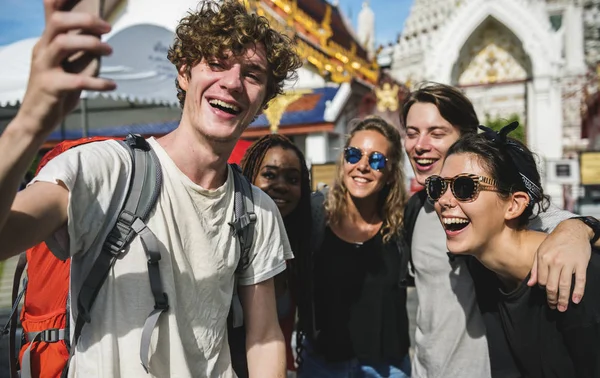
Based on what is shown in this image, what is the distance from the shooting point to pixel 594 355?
1533mm

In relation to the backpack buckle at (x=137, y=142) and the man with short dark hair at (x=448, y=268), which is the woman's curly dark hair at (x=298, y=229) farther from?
the backpack buckle at (x=137, y=142)

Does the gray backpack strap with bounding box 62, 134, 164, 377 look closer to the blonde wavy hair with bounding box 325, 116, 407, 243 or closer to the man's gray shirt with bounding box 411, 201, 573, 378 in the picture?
the man's gray shirt with bounding box 411, 201, 573, 378

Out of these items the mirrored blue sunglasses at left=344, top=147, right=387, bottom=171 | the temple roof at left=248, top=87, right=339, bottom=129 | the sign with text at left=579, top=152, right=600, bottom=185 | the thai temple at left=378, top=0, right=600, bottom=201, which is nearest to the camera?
the mirrored blue sunglasses at left=344, top=147, right=387, bottom=171

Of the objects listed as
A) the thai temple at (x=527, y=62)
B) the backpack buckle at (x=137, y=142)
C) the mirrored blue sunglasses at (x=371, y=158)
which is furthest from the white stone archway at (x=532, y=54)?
the backpack buckle at (x=137, y=142)

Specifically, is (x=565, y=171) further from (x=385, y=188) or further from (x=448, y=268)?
(x=448, y=268)

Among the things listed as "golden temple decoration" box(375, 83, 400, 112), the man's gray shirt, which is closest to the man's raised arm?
the man's gray shirt

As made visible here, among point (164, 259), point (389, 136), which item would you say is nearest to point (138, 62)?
point (389, 136)

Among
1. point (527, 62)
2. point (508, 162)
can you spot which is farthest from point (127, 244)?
point (527, 62)

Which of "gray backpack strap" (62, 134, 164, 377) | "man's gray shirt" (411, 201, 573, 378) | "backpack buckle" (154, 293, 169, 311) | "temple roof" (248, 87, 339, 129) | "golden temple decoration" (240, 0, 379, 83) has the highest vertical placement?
"golden temple decoration" (240, 0, 379, 83)

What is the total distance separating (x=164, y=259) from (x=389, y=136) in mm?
1849

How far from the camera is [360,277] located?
8.20 feet

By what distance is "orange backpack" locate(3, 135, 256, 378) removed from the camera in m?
1.24

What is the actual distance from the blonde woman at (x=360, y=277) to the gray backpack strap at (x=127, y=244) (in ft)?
4.53

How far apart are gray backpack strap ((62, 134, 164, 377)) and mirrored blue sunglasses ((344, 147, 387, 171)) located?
157cm
